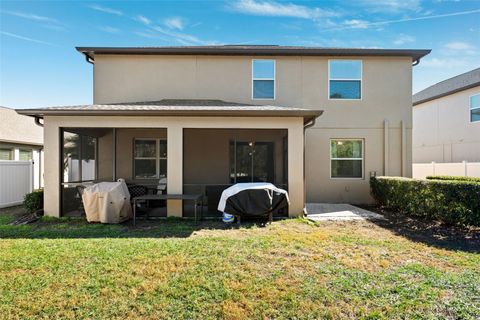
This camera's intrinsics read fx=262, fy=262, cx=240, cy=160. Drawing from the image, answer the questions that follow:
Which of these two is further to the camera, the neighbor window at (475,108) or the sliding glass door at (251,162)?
the neighbor window at (475,108)

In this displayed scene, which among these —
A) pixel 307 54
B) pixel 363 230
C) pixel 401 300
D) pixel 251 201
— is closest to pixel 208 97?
pixel 307 54

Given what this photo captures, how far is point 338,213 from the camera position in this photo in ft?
26.7

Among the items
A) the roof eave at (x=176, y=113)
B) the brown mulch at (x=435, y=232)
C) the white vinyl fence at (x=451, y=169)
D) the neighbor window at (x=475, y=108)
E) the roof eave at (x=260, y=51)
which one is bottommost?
the brown mulch at (x=435, y=232)

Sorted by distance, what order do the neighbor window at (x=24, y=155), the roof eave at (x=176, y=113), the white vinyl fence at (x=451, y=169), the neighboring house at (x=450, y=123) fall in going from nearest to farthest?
the roof eave at (x=176, y=113) < the neighbor window at (x=24, y=155) < the white vinyl fence at (x=451, y=169) < the neighboring house at (x=450, y=123)

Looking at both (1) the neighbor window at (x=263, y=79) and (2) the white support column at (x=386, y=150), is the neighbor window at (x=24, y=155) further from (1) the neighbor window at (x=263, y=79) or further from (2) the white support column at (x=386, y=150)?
(2) the white support column at (x=386, y=150)

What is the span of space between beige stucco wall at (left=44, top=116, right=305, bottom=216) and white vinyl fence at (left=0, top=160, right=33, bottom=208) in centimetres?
307

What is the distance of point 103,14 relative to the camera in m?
10.9

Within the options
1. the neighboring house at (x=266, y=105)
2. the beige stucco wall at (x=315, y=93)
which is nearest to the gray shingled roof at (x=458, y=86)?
the neighboring house at (x=266, y=105)

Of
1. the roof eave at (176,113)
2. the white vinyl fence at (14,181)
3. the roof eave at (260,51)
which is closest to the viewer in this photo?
the roof eave at (176,113)

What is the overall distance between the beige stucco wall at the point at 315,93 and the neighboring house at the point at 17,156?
3778 mm

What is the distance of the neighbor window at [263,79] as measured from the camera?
10.3 m

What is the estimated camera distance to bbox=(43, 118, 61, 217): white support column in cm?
744

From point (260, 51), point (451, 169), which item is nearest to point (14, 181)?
point (260, 51)

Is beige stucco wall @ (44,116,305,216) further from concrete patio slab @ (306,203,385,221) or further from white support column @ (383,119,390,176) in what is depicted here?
white support column @ (383,119,390,176)
